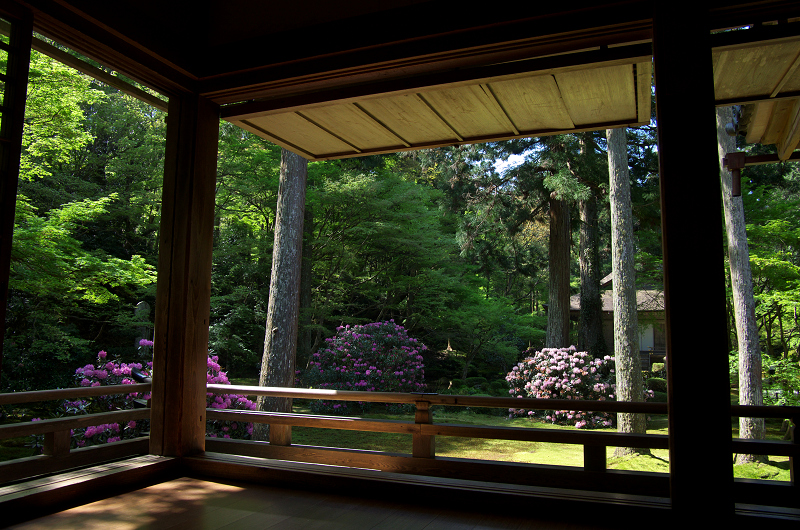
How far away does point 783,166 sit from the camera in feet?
36.5

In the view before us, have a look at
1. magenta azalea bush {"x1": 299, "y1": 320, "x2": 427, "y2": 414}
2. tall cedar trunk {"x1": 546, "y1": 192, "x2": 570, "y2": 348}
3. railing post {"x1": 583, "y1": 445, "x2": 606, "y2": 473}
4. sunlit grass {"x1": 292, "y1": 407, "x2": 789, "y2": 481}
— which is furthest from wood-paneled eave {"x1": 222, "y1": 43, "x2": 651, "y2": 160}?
tall cedar trunk {"x1": 546, "y1": 192, "x2": 570, "y2": 348}

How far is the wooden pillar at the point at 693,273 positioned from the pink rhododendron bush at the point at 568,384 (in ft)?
23.5

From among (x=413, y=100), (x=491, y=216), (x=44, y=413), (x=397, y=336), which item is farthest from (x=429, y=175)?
(x=413, y=100)

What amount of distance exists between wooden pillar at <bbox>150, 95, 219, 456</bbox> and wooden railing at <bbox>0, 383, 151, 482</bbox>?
2.13 ft

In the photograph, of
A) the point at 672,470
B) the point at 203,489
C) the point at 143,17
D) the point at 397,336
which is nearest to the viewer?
the point at 672,470

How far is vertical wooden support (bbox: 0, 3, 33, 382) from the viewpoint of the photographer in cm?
201

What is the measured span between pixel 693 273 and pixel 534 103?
1.42 metres

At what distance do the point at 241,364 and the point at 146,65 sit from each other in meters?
10.2

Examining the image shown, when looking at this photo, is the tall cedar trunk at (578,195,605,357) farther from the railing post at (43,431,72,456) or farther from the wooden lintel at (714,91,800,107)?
the railing post at (43,431,72,456)

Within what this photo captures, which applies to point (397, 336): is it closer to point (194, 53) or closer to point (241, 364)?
point (241, 364)

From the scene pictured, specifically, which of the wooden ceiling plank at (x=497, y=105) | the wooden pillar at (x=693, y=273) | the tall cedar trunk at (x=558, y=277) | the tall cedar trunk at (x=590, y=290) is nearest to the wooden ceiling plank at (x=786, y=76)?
the wooden pillar at (x=693, y=273)

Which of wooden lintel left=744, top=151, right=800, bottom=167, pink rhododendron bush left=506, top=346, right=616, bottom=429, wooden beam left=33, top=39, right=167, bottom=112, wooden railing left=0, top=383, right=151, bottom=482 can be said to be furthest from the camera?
pink rhododendron bush left=506, top=346, right=616, bottom=429

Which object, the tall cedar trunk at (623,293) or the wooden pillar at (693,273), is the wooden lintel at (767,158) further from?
the tall cedar trunk at (623,293)

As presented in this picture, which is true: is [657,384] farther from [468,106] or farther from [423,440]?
[468,106]
